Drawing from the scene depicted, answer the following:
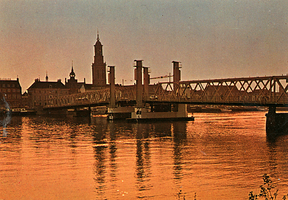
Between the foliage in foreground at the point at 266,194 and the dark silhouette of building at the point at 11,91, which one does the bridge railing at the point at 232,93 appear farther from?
the dark silhouette of building at the point at 11,91

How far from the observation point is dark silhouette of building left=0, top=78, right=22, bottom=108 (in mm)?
165000

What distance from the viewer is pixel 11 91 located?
167250mm

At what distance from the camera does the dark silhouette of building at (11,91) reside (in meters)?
165

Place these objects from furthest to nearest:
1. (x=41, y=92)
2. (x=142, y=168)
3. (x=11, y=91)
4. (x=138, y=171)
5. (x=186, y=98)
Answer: (x=41, y=92) < (x=11, y=91) < (x=186, y=98) < (x=142, y=168) < (x=138, y=171)

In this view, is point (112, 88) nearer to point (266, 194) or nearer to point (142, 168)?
point (142, 168)

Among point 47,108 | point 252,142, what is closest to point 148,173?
point 252,142

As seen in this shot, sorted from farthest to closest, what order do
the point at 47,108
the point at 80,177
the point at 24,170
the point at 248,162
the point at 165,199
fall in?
the point at 47,108 < the point at 248,162 < the point at 24,170 < the point at 80,177 < the point at 165,199

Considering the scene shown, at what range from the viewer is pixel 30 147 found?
40.8 meters

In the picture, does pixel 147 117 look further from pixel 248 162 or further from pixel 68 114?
pixel 68 114

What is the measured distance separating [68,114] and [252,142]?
10742 cm

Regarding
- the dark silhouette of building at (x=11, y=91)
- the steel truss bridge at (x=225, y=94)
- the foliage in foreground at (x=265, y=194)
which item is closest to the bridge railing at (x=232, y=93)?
the steel truss bridge at (x=225, y=94)

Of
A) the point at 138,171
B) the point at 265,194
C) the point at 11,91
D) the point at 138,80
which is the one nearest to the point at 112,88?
the point at 138,80

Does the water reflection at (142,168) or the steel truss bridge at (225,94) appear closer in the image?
the water reflection at (142,168)

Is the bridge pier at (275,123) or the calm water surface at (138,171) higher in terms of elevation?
the bridge pier at (275,123)
